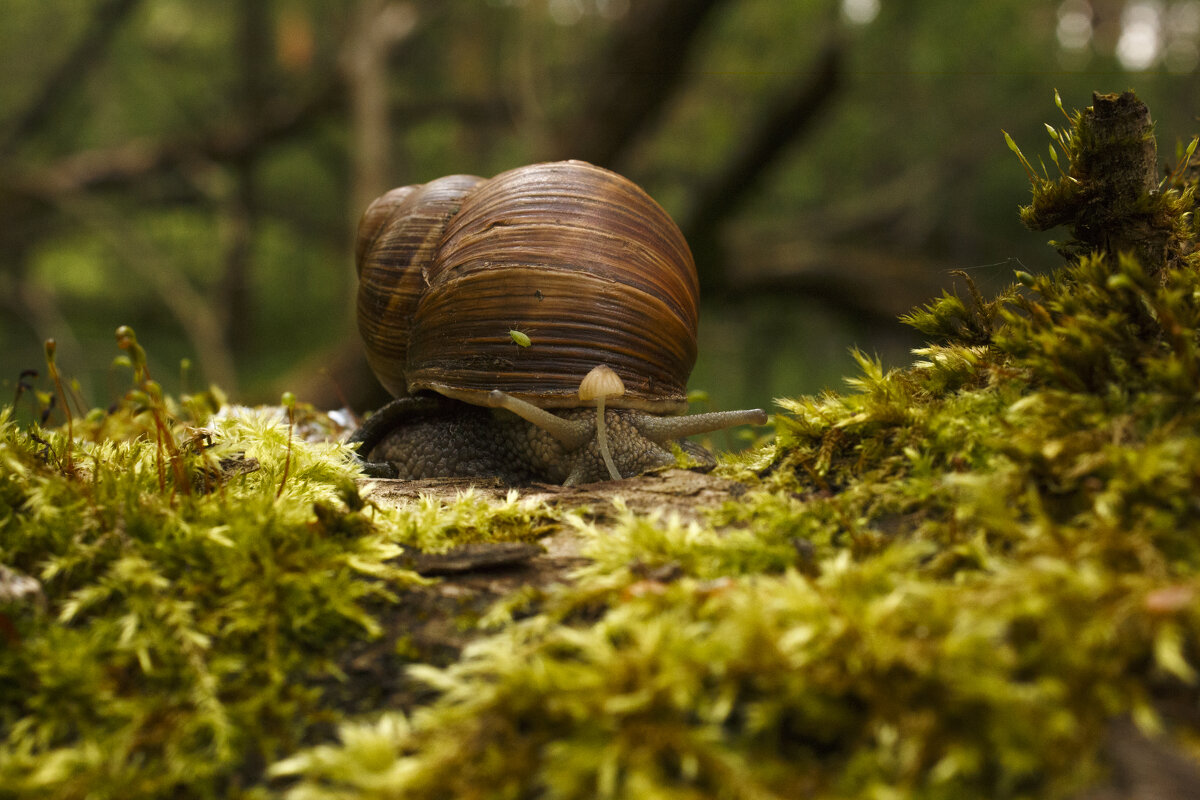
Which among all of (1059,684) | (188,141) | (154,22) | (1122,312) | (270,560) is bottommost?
(1059,684)

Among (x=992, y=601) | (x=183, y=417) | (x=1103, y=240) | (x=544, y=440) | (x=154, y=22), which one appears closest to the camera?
(x=992, y=601)

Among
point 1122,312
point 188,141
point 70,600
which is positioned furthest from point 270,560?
point 188,141

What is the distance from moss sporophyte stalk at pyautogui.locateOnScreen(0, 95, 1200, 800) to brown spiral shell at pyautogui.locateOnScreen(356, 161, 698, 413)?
2.02ft

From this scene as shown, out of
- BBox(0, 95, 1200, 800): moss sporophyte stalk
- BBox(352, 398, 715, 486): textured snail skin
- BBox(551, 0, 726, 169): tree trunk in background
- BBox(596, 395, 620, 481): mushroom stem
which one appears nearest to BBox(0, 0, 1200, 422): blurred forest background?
BBox(551, 0, 726, 169): tree trunk in background

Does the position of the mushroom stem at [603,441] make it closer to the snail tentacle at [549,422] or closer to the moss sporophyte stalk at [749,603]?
the snail tentacle at [549,422]

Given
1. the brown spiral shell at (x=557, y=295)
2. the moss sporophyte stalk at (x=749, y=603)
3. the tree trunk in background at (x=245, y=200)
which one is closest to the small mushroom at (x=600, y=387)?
the brown spiral shell at (x=557, y=295)

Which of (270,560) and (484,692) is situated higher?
(270,560)

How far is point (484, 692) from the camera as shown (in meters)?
1.00

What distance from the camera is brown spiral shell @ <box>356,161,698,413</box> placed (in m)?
2.29

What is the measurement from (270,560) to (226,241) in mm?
10939

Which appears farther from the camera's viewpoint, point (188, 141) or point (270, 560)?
point (188, 141)

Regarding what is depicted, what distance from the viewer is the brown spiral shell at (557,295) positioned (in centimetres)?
229

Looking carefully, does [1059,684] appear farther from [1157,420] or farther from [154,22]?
[154,22]

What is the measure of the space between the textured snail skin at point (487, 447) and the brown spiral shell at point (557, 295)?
12 cm
